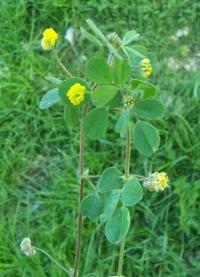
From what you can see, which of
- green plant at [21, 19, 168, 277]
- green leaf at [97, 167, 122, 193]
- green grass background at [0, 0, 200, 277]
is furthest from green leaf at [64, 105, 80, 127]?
green grass background at [0, 0, 200, 277]

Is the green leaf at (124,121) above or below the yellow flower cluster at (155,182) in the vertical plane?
above

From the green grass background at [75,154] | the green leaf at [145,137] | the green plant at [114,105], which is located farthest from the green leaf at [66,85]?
the green grass background at [75,154]

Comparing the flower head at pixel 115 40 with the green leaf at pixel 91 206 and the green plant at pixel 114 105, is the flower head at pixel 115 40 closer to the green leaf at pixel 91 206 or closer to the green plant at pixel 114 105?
the green plant at pixel 114 105

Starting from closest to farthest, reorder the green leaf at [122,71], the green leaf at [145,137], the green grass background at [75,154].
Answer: the green leaf at [122,71] → the green leaf at [145,137] → the green grass background at [75,154]

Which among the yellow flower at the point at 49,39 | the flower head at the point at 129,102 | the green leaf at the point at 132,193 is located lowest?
the green leaf at the point at 132,193

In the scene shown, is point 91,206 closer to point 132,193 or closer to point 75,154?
point 132,193

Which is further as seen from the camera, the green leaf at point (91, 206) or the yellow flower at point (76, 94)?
the green leaf at point (91, 206)

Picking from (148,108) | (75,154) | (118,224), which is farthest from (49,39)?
(75,154)
